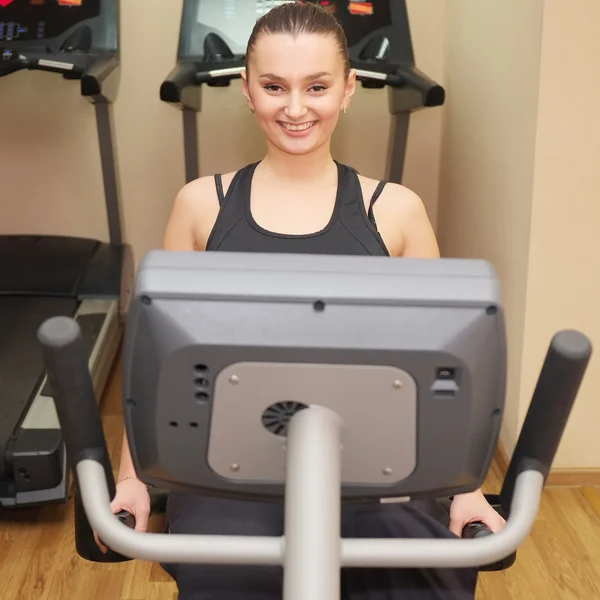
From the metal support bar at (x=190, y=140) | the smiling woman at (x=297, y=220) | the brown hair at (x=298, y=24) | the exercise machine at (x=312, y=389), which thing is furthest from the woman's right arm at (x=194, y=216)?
the metal support bar at (x=190, y=140)

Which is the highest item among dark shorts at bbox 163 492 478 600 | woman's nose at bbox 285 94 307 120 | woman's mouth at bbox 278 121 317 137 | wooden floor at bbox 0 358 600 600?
woman's nose at bbox 285 94 307 120

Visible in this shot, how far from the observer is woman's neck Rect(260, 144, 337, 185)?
1431 millimetres

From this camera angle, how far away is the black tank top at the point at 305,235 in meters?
1.35

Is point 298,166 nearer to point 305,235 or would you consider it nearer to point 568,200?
point 305,235

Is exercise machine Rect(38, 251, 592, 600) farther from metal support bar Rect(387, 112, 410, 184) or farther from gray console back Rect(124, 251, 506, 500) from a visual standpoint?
metal support bar Rect(387, 112, 410, 184)

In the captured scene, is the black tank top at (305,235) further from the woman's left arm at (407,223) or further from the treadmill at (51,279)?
the treadmill at (51,279)

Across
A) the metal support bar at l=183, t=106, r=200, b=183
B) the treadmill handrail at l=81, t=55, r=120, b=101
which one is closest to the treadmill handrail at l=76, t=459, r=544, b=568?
the treadmill handrail at l=81, t=55, r=120, b=101

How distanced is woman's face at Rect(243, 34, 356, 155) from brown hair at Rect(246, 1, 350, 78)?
12 millimetres

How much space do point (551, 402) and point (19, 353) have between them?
6.69 feet

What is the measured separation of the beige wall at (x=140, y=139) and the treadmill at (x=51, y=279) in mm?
147

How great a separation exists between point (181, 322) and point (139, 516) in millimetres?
485

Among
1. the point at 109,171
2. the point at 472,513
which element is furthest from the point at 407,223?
the point at 109,171

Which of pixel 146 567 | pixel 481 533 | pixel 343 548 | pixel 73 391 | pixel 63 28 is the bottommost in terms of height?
pixel 146 567

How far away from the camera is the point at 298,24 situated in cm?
131
